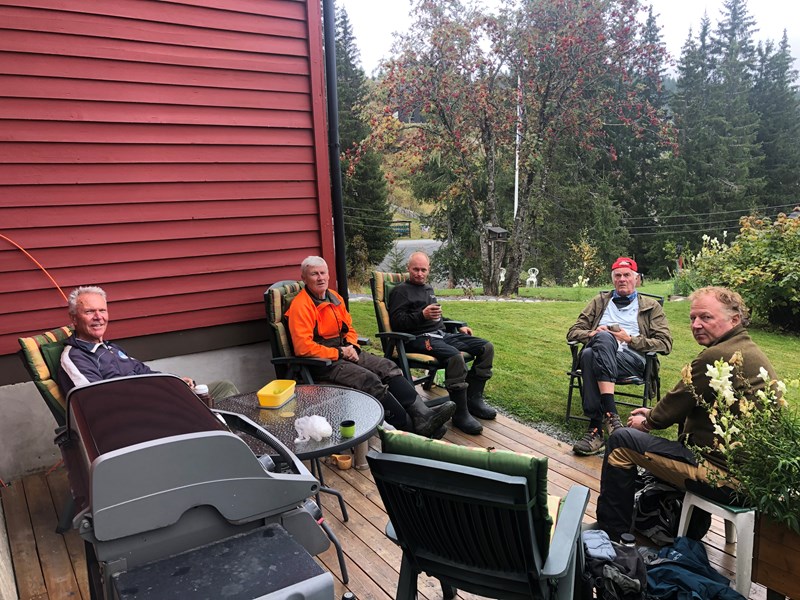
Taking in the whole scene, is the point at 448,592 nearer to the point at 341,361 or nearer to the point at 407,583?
the point at 407,583

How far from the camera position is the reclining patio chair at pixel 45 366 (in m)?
2.59

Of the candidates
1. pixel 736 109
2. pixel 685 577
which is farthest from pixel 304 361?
pixel 736 109

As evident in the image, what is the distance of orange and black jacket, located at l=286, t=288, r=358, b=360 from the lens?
3287 millimetres

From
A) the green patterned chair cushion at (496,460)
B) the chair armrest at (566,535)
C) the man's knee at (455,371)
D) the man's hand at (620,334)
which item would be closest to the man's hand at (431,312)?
the man's knee at (455,371)

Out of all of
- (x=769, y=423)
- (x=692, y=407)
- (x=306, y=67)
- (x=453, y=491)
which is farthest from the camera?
(x=306, y=67)

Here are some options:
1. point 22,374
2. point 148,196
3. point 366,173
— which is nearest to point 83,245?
point 148,196

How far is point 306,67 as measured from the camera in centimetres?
363

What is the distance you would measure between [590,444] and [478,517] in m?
1.93

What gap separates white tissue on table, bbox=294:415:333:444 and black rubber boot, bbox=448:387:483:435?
4.87 feet

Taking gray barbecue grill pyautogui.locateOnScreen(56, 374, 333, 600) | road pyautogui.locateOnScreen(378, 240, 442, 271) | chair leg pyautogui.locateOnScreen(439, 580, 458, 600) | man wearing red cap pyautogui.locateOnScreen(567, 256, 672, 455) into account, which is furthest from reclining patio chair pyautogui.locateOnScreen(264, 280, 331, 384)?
road pyautogui.locateOnScreen(378, 240, 442, 271)

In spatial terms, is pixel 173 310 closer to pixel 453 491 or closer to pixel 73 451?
pixel 73 451

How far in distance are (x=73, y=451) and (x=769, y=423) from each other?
2059mm

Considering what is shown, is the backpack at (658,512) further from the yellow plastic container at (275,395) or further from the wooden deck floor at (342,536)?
the yellow plastic container at (275,395)

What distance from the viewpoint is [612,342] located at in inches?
138
